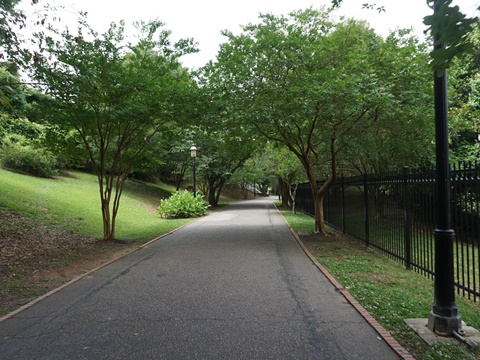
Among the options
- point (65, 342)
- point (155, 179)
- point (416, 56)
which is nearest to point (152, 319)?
point (65, 342)

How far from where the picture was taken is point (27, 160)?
2122cm

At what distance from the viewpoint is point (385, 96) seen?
8.11 m

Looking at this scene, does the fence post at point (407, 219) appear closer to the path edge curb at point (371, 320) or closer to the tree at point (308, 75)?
the path edge curb at point (371, 320)

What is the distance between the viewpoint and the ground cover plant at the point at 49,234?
657cm

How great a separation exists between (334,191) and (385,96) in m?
5.90

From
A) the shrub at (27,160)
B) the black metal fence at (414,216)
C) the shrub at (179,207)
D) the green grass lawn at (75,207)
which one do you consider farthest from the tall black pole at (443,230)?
the shrub at (27,160)

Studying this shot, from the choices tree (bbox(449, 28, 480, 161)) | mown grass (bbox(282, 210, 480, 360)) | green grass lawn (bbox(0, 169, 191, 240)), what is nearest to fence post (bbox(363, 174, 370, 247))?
mown grass (bbox(282, 210, 480, 360))

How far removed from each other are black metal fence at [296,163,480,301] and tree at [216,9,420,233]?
196cm

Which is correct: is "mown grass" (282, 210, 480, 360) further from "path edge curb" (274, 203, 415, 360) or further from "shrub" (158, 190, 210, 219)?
"shrub" (158, 190, 210, 219)

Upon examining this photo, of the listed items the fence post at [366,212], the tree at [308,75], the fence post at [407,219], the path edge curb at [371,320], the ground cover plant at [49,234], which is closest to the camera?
the path edge curb at [371,320]

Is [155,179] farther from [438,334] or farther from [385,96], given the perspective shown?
[438,334]

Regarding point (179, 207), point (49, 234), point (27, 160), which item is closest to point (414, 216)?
point (49, 234)

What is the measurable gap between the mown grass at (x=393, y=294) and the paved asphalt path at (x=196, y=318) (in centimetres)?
30

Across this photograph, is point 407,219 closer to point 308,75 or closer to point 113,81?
point 308,75
